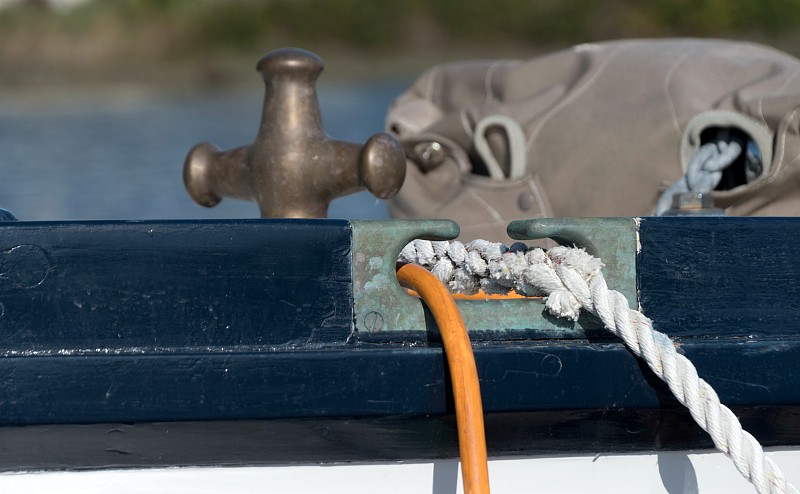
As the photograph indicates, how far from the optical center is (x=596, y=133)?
2.49 meters

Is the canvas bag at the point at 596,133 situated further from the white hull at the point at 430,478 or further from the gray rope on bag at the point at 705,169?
the white hull at the point at 430,478

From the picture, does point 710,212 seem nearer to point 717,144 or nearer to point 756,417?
point 717,144

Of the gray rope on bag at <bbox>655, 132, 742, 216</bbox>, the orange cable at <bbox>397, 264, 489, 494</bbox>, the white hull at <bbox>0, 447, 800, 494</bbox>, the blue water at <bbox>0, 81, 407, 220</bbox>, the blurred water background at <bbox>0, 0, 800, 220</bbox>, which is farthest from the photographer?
the blurred water background at <bbox>0, 0, 800, 220</bbox>

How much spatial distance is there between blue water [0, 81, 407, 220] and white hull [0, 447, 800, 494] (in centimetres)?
319

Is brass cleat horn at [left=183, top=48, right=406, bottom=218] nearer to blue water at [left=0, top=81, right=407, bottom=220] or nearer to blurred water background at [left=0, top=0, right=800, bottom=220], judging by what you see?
blue water at [left=0, top=81, right=407, bottom=220]

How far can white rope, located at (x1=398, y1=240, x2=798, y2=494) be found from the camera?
130 centimetres

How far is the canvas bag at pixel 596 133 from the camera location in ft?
7.45

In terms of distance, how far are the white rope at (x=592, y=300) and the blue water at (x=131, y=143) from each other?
3229mm

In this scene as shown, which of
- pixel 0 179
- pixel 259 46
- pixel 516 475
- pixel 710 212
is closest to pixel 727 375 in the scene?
pixel 516 475

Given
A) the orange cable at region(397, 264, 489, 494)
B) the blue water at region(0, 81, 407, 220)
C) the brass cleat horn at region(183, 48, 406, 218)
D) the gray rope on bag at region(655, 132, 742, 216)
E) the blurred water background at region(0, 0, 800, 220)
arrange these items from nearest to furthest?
the orange cable at region(397, 264, 489, 494) → the brass cleat horn at region(183, 48, 406, 218) → the gray rope on bag at region(655, 132, 742, 216) → the blue water at region(0, 81, 407, 220) → the blurred water background at region(0, 0, 800, 220)

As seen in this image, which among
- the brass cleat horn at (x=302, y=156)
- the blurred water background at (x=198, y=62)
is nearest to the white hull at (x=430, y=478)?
the brass cleat horn at (x=302, y=156)

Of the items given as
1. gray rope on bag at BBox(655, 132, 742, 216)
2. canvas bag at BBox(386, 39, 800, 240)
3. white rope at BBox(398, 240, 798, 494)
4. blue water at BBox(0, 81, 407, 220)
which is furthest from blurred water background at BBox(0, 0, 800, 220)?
white rope at BBox(398, 240, 798, 494)

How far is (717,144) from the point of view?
228 cm

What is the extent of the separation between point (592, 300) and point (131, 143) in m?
8.25
